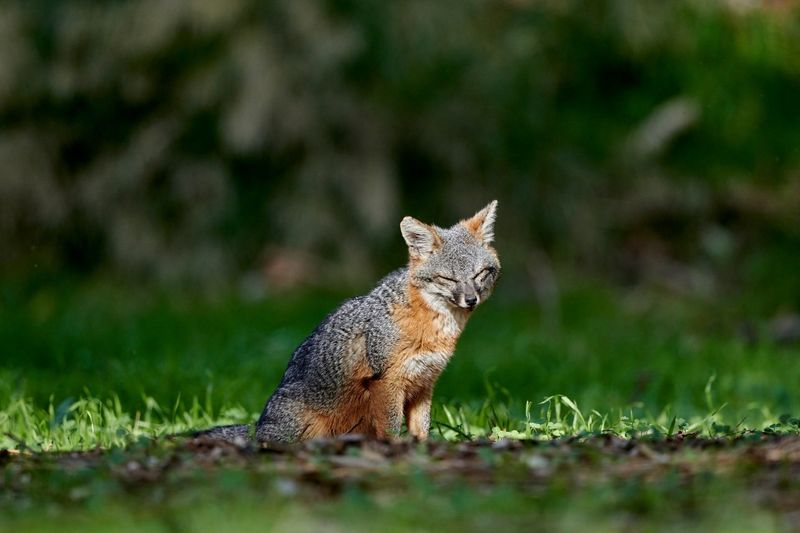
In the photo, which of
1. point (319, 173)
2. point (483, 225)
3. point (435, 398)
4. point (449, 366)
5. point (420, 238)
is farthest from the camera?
point (319, 173)

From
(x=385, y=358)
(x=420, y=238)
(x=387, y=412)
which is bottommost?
(x=387, y=412)

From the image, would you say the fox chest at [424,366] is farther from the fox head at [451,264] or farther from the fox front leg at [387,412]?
the fox head at [451,264]

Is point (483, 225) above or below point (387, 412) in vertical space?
above

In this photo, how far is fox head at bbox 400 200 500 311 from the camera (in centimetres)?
571

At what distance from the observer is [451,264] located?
227 inches

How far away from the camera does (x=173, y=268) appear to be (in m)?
12.9

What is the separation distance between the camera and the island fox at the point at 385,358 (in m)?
5.62

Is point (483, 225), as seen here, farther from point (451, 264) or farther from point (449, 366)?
point (449, 366)

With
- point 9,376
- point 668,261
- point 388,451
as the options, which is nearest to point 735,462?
point 388,451

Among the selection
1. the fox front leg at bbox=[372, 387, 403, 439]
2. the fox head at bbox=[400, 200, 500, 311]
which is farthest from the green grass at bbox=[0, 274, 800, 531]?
the fox head at bbox=[400, 200, 500, 311]

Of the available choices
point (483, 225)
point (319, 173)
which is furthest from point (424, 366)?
point (319, 173)

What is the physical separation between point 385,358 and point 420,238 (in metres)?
0.65

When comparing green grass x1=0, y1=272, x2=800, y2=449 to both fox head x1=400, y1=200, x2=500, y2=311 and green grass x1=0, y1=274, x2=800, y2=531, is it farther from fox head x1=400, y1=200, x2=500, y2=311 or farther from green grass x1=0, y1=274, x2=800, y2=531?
fox head x1=400, y1=200, x2=500, y2=311

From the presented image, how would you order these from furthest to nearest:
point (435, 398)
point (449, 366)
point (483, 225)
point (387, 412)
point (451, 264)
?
point (449, 366), point (435, 398), point (483, 225), point (451, 264), point (387, 412)
